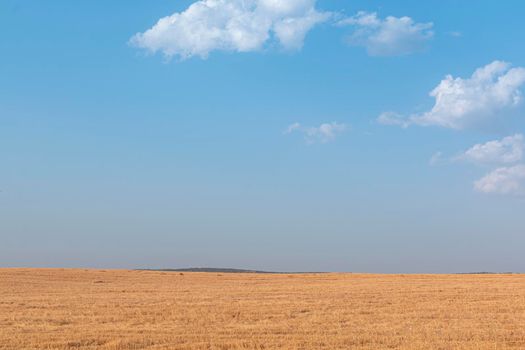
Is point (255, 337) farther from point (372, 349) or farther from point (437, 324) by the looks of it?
point (437, 324)

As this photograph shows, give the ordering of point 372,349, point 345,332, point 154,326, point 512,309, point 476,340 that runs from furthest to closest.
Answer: point 512,309, point 154,326, point 345,332, point 476,340, point 372,349

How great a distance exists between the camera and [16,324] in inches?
848

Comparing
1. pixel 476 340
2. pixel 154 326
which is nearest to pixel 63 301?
pixel 154 326

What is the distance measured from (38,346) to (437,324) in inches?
465

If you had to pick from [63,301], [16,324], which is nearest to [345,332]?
[16,324]

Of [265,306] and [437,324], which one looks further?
[265,306]

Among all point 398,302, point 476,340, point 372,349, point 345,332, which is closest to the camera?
point 372,349

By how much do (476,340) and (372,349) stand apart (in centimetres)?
329

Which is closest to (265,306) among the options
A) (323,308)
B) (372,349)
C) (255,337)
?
(323,308)

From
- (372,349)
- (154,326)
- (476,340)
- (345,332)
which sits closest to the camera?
(372,349)

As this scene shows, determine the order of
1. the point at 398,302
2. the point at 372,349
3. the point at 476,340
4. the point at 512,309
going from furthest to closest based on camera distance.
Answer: the point at 398,302, the point at 512,309, the point at 476,340, the point at 372,349

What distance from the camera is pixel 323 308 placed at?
2728 centimetres

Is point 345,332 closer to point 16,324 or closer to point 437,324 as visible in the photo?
point 437,324

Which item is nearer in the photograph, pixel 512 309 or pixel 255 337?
pixel 255 337
